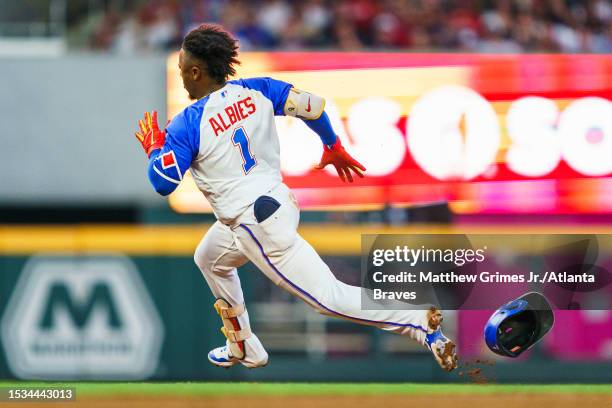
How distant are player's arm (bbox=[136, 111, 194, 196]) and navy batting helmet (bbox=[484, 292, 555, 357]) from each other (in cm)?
171

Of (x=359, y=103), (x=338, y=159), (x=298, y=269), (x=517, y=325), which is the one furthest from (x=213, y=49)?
(x=359, y=103)

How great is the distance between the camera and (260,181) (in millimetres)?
5934

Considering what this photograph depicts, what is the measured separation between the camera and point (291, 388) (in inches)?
351

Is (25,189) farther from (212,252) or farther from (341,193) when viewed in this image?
(212,252)

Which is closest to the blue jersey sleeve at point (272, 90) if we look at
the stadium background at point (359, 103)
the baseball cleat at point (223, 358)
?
the baseball cleat at point (223, 358)

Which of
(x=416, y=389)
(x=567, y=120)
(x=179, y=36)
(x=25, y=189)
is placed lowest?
(x=416, y=389)

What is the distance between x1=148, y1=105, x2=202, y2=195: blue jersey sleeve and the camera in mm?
5707

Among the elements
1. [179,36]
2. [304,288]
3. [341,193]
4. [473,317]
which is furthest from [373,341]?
[179,36]

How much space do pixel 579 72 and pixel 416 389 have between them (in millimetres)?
5077

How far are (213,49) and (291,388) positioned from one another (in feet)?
12.0

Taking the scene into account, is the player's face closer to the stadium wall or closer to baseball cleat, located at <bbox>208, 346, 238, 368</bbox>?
baseball cleat, located at <bbox>208, 346, 238, 368</bbox>

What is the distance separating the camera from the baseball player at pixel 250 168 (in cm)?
584

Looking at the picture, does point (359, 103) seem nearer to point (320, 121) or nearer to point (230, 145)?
point (320, 121)

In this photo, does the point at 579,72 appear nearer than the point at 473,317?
No
